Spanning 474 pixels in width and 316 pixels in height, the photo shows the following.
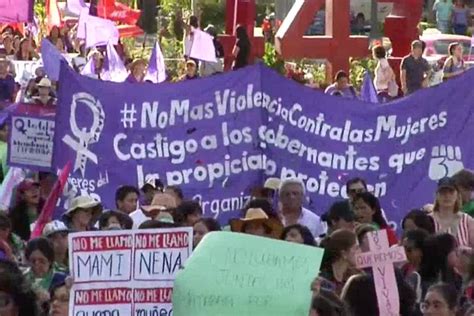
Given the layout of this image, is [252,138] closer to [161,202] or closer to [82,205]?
[161,202]

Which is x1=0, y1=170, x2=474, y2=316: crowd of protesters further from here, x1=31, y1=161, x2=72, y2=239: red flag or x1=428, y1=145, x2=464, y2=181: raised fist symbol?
x1=428, y1=145, x2=464, y2=181: raised fist symbol

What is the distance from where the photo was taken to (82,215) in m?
10.4

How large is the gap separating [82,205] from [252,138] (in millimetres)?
1819

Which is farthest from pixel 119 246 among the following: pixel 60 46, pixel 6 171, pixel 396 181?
pixel 60 46

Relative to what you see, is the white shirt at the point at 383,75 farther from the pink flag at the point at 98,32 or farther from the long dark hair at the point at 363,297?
the long dark hair at the point at 363,297

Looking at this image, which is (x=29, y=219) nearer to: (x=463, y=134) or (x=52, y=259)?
(x=52, y=259)

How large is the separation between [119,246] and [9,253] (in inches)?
73.7

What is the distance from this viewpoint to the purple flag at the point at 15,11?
20.1m

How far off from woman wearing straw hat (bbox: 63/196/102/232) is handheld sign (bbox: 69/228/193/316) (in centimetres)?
263

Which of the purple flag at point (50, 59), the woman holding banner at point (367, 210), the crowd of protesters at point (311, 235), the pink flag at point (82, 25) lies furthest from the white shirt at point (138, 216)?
the pink flag at point (82, 25)

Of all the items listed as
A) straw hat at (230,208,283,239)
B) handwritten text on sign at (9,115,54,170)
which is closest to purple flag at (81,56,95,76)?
handwritten text on sign at (9,115,54,170)

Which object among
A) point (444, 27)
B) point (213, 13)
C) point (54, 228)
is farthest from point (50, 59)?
point (213, 13)

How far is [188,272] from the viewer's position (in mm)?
7195

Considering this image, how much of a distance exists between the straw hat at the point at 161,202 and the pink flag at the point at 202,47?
36.0 ft
